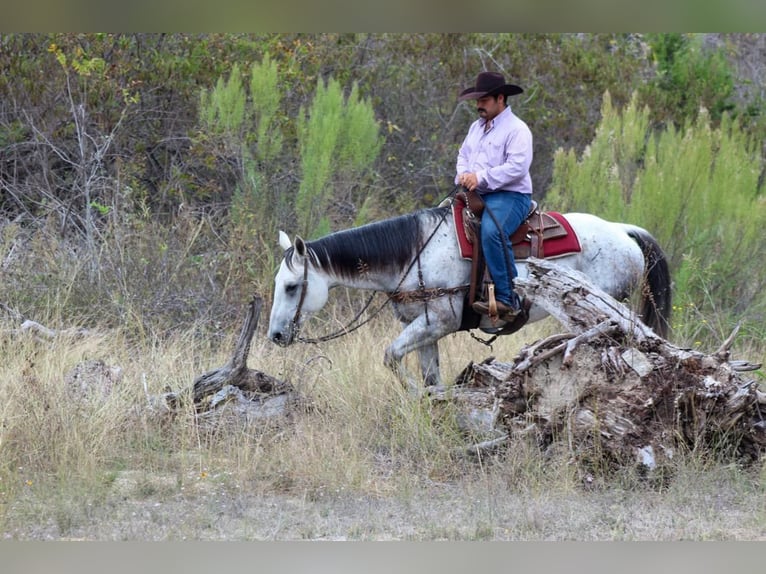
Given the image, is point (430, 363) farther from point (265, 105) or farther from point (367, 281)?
point (265, 105)

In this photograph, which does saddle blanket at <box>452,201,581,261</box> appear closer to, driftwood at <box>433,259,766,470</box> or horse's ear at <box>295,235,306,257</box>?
driftwood at <box>433,259,766,470</box>

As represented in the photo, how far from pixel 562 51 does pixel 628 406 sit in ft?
31.0

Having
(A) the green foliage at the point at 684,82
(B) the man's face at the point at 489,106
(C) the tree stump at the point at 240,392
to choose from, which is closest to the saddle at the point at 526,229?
(B) the man's face at the point at 489,106

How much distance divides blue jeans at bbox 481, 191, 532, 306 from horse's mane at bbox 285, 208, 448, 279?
0.53 metres

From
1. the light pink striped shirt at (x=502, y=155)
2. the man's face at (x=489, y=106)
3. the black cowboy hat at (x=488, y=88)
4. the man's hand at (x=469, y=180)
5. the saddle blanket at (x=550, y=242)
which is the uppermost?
the black cowboy hat at (x=488, y=88)

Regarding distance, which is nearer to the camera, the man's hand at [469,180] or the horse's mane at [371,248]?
the man's hand at [469,180]

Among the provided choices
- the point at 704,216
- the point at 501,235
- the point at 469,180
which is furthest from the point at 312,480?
the point at 704,216

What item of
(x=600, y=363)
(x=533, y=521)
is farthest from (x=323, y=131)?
(x=533, y=521)

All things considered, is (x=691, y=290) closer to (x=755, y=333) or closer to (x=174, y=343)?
(x=755, y=333)

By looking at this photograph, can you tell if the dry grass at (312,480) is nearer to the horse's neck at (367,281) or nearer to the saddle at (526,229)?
the horse's neck at (367,281)

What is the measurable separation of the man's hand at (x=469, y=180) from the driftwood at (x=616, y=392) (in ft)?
2.92

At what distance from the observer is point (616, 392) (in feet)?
19.0

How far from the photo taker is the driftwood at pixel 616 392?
18.9 ft

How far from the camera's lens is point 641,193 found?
30.9 feet
